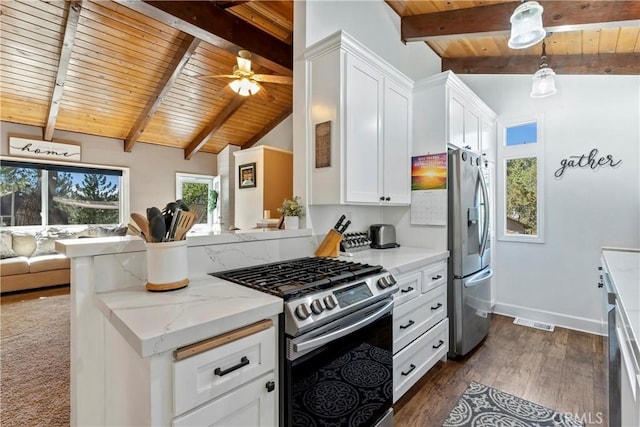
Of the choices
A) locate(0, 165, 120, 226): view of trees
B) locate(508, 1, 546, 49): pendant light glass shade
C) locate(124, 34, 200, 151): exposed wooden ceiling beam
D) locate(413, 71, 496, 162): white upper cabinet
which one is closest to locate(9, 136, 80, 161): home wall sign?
locate(0, 165, 120, 226): view of trees

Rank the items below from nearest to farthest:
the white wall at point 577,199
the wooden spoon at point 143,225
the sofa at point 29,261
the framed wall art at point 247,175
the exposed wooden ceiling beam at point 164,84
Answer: the wooden spoon at point 143,225 → the white wall at point 577,199 → the exposed wooden ceiling beam at point 164,84 → the sofa at point 29,261 → the framed wall art at point 247,175

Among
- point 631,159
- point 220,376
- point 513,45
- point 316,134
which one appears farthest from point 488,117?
point 220,376

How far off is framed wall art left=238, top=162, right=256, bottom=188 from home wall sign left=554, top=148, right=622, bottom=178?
395 centimetres

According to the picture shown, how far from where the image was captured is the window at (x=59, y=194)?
5.00m

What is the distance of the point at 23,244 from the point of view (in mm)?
4746

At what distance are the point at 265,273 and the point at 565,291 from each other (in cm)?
348

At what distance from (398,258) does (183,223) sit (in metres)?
1.49

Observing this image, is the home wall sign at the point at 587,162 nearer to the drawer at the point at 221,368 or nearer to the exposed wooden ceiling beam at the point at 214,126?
the drawer at the point at 221,368

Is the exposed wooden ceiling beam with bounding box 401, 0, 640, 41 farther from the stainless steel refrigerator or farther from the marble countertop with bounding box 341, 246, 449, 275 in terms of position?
the marble countertop with bounding box 341, 246, 449, 275

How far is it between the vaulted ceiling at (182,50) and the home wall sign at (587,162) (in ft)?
2.71

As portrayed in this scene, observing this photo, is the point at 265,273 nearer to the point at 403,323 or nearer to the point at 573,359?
the point at 403,323

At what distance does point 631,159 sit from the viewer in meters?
2.93

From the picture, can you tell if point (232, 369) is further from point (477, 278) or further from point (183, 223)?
point (477, 278)

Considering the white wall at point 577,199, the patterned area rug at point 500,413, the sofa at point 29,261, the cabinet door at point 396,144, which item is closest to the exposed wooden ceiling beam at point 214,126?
the sofa at point 29,261
